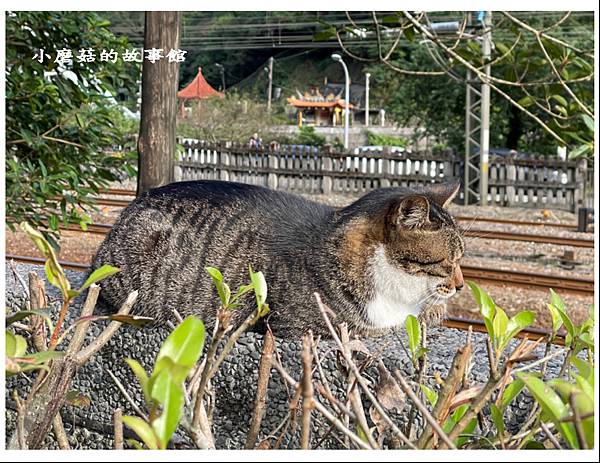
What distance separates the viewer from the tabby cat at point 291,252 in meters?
2.28

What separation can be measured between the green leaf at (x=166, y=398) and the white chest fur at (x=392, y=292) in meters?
1.57

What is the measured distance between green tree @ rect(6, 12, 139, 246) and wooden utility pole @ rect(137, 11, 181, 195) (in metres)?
0.56

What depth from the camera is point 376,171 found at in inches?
561

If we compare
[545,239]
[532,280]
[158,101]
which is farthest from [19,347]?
[545,239]

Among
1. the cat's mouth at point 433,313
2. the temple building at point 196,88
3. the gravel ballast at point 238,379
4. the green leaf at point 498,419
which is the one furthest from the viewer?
the temple building at point 196,88

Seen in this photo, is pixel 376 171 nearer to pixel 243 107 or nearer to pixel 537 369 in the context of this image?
pixel 243 107

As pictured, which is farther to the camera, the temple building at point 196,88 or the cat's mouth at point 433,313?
the temple building at point 196,88

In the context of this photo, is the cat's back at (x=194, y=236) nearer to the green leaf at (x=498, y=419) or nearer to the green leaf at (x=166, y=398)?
the green leaf at (x=498, y=419)

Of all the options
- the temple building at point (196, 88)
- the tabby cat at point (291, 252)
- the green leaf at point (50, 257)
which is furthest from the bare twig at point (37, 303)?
the temple building at point (196, 88)

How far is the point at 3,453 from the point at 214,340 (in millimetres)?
301

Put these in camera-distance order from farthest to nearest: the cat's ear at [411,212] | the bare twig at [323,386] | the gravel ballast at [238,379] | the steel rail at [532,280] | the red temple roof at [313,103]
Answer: the red temple roof at [313,103]
the steel rail at [532,280]
the cat's ear at [411,212]
the gravel ballast at [238,379]
the bare twig at [323,386]

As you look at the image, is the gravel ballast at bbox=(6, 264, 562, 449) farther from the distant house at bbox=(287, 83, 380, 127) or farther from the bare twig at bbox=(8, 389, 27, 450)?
the distant house at bbox=(287, 83, 380, 127)

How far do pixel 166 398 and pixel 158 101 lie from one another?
259cm

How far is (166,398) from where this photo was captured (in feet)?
2.43
